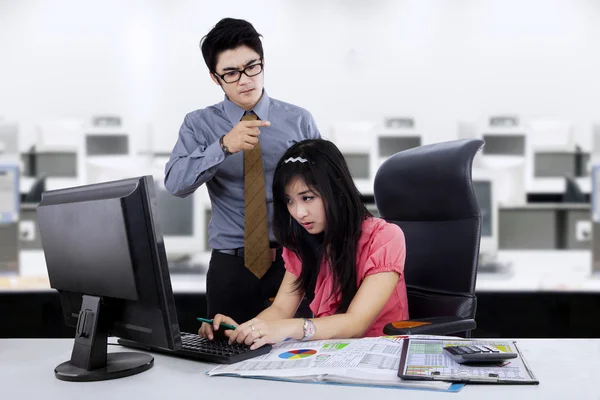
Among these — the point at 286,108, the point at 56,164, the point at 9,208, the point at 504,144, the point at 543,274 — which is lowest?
the point at 543,274

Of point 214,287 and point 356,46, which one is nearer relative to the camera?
point 214,287

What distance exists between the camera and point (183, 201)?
346 cm

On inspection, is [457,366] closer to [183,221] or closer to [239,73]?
[239,73]

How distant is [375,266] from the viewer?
1.61m

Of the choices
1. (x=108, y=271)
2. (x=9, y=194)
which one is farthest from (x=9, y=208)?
(x=108, y=271)

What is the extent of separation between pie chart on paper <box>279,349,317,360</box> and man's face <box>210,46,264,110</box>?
33.8 inches

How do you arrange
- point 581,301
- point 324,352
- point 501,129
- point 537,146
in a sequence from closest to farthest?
point 324,352 < point 581,301 < point 501,129 < point 537,146

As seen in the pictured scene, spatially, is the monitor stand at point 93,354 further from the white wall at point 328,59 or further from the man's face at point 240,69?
the white wall at point 328,59

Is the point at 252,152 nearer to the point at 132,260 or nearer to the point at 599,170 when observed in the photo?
the point at 132,260

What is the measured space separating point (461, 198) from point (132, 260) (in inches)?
38.0

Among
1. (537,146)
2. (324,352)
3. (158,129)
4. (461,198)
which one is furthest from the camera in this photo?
(158,129)

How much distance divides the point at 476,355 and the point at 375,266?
0.49 metres

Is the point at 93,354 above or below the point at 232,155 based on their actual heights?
below

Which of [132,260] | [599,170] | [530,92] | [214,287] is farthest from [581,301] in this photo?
[530,92]
